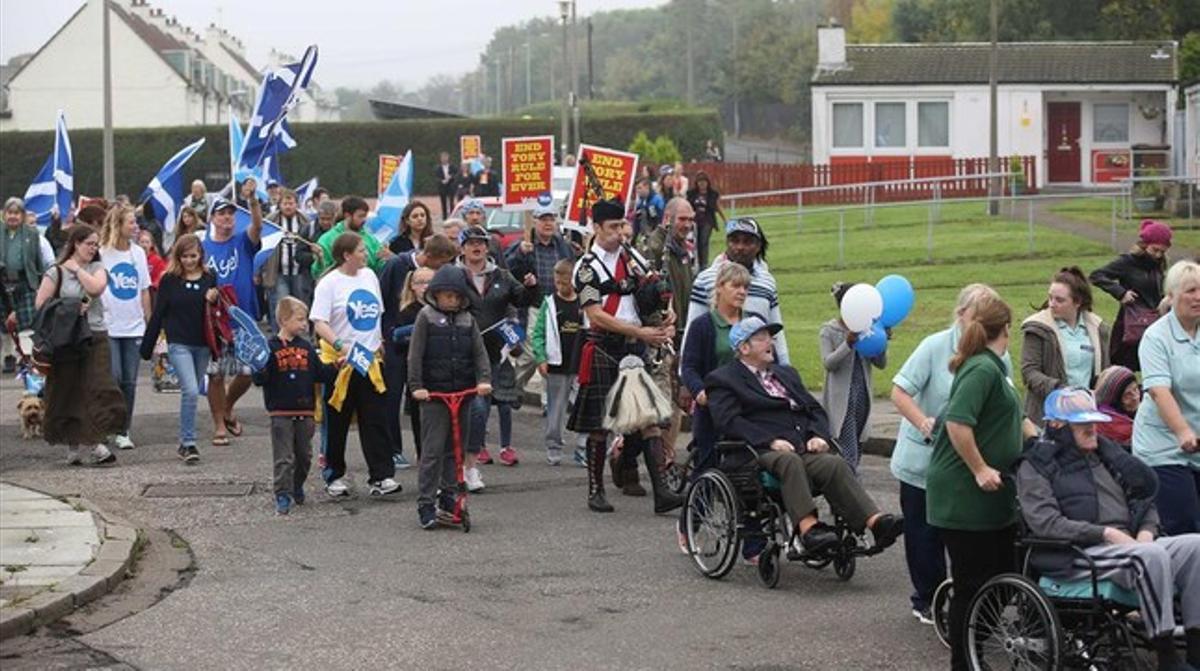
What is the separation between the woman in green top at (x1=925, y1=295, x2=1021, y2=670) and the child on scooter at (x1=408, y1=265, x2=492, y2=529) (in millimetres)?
4725

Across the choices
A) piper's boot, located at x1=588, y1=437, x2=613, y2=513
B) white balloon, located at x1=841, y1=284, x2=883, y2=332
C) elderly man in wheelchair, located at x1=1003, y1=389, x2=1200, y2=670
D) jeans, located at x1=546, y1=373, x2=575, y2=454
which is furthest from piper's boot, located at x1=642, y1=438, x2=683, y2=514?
elderly man in wheelchair, located at x1=1003, y1=389, x2=1200, y2=670

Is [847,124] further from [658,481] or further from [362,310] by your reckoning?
[658,481]

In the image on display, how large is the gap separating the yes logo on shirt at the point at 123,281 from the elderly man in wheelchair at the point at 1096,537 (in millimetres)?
9068

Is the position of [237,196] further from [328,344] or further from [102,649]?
[102,649]

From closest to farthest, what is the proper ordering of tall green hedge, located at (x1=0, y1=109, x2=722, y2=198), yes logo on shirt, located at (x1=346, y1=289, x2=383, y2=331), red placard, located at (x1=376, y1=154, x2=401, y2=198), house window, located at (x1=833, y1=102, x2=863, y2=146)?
yes logo on shirt, located at (x1=346, y1=289, x2=383, y2=331) → red placard, located at (x1=376, y1=154, x2=401, y2=198) → house window, located at (x1=833, y1=102, x2=863, y2=146) → tall green hedge, located at (x1=0, y1=109, x2=722, y2=198)

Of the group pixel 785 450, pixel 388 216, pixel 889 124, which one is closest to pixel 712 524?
pixel 785 450

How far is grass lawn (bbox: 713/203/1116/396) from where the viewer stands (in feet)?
79.2

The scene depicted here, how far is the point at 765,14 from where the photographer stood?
134m

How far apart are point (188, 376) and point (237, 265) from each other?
2.73m

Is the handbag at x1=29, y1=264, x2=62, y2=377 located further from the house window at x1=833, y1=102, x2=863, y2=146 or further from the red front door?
the red front door

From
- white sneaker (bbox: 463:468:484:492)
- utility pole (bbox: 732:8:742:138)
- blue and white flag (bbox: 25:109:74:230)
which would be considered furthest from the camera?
utility pole (bbox: 732:8:742:138)

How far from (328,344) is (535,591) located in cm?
383

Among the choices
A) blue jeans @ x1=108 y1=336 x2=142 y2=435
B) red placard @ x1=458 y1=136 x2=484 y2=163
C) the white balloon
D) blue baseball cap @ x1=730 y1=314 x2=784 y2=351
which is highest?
red placard @ x1=458 y1=136 x2=484 y2=163

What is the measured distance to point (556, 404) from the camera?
15773 millimetres
